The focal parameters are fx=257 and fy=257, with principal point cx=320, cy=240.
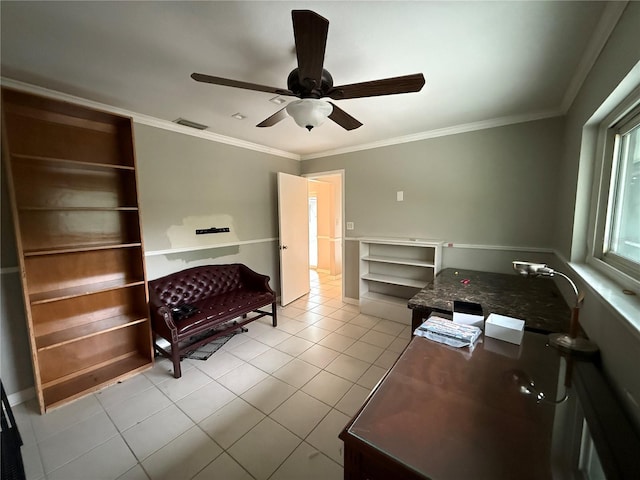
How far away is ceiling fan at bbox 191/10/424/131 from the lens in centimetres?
110

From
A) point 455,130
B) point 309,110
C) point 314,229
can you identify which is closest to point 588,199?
point 455,130

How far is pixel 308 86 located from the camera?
1479 mm

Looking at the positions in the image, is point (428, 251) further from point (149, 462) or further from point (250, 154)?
point (149, 462)

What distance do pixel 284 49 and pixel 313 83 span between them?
36 cm

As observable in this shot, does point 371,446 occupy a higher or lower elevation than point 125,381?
higher

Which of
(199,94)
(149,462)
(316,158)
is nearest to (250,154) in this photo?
(316,158)

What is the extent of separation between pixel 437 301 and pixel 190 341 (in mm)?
2630

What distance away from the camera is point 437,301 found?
6.44ft

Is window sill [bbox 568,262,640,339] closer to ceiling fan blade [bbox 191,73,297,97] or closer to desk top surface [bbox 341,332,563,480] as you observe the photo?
desk top surface [bbox 341,332,563,480]

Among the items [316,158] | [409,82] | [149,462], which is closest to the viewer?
[409,82]

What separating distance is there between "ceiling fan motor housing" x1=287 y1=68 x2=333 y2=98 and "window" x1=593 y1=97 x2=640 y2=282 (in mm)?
1526

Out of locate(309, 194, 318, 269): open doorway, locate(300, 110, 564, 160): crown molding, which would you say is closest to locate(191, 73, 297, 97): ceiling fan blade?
locate(300, 110, 564, 160): crown molding

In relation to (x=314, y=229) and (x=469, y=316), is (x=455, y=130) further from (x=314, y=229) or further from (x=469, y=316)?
(x=314, y=229)

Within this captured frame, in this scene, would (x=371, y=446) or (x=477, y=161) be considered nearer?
(x=371, y=446)
